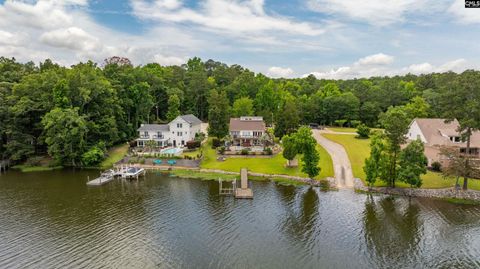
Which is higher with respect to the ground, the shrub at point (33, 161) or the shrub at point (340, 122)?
the shrub at point (340, 122)

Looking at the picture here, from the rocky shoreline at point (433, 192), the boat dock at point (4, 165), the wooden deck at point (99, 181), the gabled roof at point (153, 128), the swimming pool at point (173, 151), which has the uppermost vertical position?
the gabled roof at point (153, 128)

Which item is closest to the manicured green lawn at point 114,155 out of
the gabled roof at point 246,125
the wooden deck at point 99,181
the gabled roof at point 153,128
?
the gabled roof at point 153,128

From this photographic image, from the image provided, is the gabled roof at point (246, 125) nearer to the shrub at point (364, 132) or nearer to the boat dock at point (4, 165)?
the shrub at point (364, 132)

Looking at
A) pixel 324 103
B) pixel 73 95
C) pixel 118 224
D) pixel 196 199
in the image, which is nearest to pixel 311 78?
pixel 324 103

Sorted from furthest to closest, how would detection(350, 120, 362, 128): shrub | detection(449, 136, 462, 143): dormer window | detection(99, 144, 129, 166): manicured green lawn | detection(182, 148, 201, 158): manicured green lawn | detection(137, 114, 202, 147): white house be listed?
detection(350, 120, 362, 128): shrub, detection(137, 114, 202, 147): white house, detection(182, 148, 201, 158): manicured green lawn, detection(99, 144, 129, 166): manicured green lawn, detection(449, 136, 462, 143): dormer window

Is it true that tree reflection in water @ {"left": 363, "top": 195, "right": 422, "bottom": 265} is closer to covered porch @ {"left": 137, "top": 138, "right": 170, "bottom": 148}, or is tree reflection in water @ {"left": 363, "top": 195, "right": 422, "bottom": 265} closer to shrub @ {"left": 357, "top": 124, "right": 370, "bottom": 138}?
shrub @ {"left": 357, "top": 124, "right": 370, "bottom": 138}

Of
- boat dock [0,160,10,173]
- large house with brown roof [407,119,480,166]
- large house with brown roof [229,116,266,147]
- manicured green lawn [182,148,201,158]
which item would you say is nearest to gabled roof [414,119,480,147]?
large house with brown roof [407,119,480,166]

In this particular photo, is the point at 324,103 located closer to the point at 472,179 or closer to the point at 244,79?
the point at 244,79
